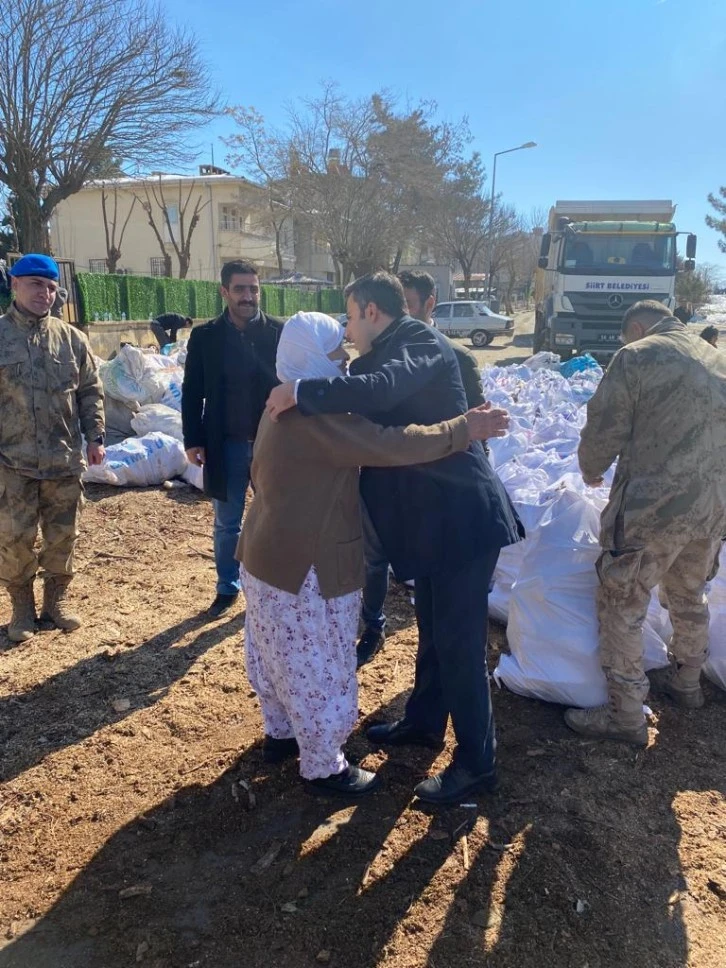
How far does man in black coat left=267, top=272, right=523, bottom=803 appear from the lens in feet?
7.30

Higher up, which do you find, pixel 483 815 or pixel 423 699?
pixel 423 699

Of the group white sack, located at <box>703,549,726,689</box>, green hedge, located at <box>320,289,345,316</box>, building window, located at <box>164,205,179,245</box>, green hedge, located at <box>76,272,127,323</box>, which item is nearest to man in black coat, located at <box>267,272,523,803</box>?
white sack, located at <box>703,549,726,689</box>

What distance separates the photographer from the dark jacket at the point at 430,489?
2209mm

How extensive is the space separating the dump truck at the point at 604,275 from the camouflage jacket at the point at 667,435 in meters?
11.5

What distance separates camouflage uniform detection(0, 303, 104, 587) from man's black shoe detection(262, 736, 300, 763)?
1.71 metres

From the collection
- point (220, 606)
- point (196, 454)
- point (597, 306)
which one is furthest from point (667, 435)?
point (597, 306)

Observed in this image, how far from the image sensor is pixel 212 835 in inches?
92.6

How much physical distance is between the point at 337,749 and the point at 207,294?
22.7 meters

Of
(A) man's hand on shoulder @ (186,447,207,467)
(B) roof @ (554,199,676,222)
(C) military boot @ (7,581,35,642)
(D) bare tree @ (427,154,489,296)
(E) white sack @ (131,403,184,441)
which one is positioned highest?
(D) bare tree @ (427,154,489,296)

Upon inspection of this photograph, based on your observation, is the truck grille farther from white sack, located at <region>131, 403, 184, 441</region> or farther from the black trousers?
the black trousers

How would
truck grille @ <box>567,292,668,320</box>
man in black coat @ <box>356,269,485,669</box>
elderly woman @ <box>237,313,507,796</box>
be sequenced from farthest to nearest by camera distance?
truck grille @ <box>567,292,668,320</box> < man in black coat @ <box>356,269,485,669</box> < elderly woman @ <box>237,313,507,796</box>

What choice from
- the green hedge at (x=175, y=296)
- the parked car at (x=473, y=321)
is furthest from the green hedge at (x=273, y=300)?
the parked car at (x=473, y=321)

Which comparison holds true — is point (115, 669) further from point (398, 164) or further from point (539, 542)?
point (398, 164)

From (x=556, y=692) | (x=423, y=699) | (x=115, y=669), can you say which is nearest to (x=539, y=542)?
(x=556, y=692)
